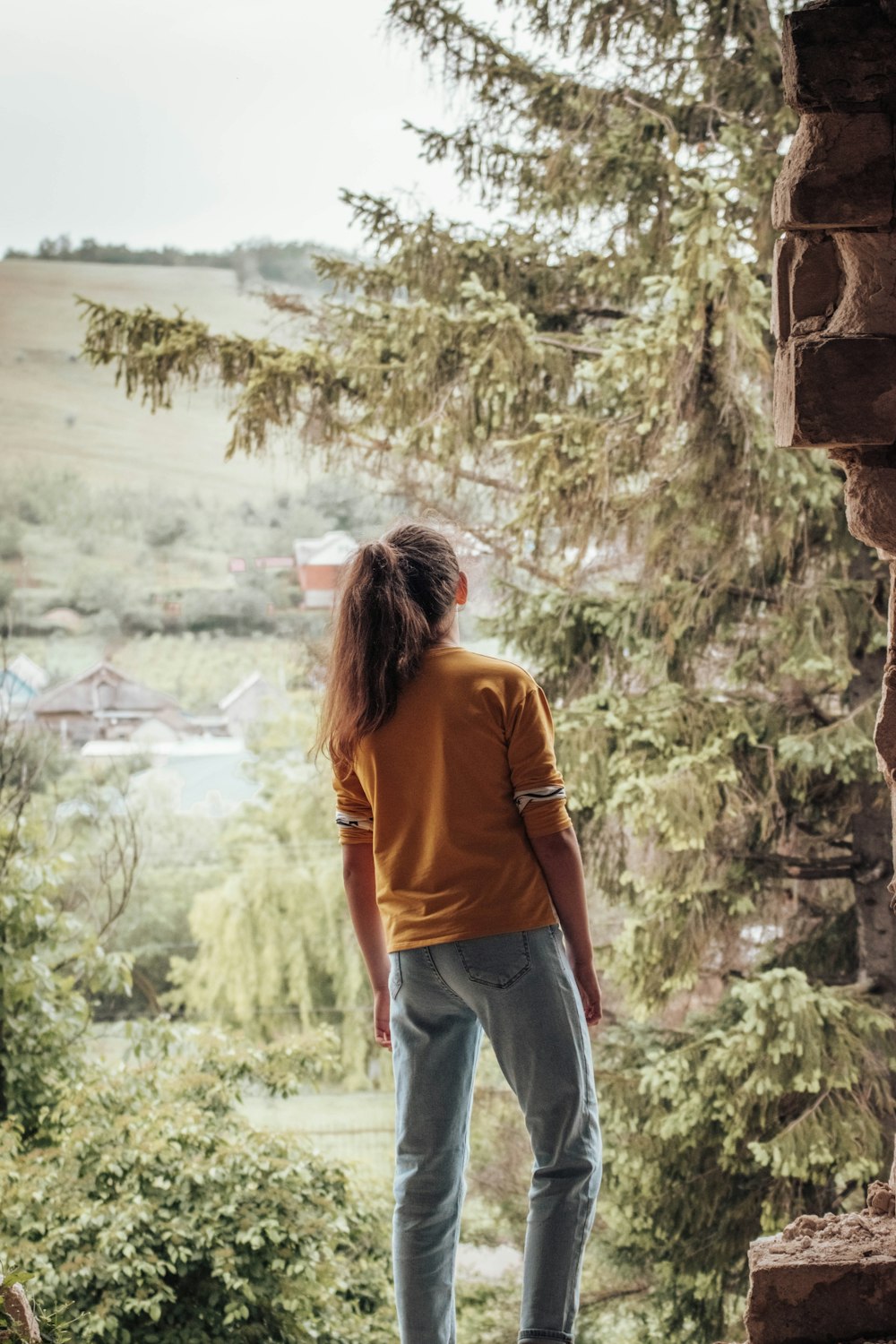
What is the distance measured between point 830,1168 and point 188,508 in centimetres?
484

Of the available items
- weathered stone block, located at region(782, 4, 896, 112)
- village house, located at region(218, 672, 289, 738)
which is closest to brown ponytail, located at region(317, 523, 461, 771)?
weathered stone block, located at region(782, 4, 896, 112)

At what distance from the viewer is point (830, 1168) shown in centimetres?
456

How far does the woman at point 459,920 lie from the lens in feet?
6.28

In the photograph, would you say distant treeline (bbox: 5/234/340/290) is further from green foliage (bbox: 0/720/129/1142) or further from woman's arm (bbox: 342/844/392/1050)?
woman's arm (bbox: 342/844/392/1050)

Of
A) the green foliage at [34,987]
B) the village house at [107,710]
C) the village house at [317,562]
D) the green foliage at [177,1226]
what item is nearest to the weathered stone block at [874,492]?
the green foliage at [177,1226]

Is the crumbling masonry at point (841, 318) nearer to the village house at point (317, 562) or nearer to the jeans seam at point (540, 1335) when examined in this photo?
the jeans seam at point (540, 1335)

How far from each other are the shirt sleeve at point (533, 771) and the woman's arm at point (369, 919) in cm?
38

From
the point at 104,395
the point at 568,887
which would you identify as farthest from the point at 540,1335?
the point at 104,395

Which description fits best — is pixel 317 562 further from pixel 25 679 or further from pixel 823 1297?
pixel 823 1297

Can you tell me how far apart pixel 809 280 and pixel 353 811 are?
1.17m

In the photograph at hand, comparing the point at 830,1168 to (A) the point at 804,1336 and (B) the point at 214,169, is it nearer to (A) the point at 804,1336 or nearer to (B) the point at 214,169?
(A) the point at 804,1336

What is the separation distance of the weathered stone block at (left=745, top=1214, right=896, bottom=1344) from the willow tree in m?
2.30

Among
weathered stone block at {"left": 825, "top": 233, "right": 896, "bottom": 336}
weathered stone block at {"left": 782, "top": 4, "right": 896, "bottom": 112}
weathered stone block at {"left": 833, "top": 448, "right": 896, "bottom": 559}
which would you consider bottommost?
weathered stone block at {"left": 833, "top": 448, "right": 896, "bottom": 559}

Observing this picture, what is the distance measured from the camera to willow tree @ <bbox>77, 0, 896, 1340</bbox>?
171 inches
